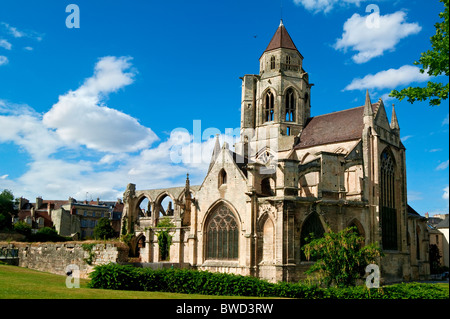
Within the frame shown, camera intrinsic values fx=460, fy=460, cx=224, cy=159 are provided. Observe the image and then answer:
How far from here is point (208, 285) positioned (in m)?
19.4

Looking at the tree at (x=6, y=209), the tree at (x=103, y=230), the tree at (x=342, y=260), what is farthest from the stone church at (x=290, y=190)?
the tree at (x=6, y=209)

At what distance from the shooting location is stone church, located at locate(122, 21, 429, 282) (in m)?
28.2

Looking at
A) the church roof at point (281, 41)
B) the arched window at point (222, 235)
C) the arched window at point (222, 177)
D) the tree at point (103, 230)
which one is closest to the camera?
the arched window at point (222, 235)

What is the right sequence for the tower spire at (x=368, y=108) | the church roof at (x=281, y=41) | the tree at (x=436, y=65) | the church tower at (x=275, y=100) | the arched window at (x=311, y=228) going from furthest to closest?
the church roof at (x=281, y=41)
the church tower at (x=275, y=100)
the tower spire at (x=368, y=108)
the arched window at (x=311, y=228)
the tree at (x=436, y=65)

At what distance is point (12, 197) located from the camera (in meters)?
60.2

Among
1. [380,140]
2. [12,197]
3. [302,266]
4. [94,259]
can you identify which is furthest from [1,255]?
[12,197]

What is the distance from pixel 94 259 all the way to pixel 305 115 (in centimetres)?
2251

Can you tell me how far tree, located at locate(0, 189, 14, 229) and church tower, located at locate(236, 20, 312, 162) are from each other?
26.5 metres

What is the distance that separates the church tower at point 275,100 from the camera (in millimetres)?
39844

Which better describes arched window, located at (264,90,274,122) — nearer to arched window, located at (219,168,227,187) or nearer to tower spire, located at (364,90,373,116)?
tower spire, located at (364,90,373,116)

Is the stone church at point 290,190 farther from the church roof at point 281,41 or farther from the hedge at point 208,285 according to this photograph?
the hedge at point 208,285

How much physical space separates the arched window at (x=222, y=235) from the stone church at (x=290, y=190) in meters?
0.07

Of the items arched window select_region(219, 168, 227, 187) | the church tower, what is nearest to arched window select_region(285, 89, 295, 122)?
the church tower
